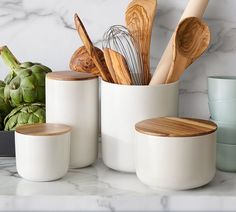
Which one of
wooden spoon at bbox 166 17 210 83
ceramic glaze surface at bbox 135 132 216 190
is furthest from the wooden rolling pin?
ceramic glaze surface at bbox 135 132 216 190

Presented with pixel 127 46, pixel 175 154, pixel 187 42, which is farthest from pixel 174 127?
pixel 127 46

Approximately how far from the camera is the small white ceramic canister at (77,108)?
87 cm

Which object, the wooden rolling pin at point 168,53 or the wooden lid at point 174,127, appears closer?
the wooden lid at point 174,127

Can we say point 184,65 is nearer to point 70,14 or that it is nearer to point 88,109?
point 88,109

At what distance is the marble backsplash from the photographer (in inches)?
38.8

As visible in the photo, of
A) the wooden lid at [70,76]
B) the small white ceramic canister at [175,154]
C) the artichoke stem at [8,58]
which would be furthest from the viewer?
the artichoke stem at [8,58]

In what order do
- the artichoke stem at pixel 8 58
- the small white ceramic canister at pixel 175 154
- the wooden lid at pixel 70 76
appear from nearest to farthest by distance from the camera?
the small white ceramic canister at pixel 175 154
the wooden lid at pixel 70 76
the artichoke stem at pixel 8 58

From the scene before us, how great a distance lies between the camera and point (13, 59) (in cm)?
97

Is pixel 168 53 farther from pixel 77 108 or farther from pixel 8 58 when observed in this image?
pixel 8 58

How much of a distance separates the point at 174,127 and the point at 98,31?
0.31m

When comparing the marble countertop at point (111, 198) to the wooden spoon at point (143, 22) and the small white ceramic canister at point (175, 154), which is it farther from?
the wooden spoon at point (143, 22)

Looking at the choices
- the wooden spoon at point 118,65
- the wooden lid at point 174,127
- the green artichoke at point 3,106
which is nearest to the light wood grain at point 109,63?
the wooden spoon at point 118,65

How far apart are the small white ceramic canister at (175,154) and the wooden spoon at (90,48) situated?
5.0 inches

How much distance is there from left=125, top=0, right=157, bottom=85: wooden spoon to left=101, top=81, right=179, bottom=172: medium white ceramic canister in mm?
62
